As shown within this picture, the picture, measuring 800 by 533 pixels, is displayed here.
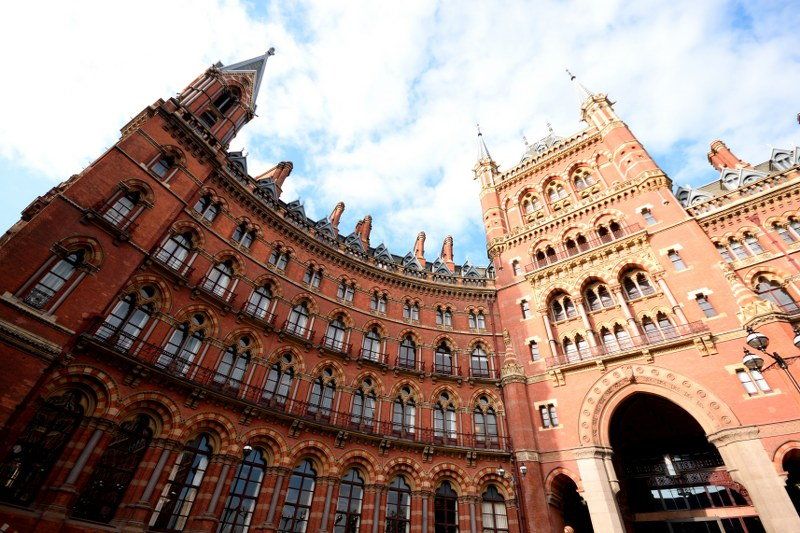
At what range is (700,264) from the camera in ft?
74.9

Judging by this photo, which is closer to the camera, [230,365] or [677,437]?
[230,365]

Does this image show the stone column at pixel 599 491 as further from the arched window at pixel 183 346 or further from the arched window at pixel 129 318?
the arched window at pixel 129 318

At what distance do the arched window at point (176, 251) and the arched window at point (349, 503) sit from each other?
46.4ft

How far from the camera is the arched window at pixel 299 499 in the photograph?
17641mm

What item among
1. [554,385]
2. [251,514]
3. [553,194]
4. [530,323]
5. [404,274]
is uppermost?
[553,194]

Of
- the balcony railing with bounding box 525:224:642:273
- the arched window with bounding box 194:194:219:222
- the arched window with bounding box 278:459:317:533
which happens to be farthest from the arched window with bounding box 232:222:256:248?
the balcony railing with bounding box 525:224:642:273

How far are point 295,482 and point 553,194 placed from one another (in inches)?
1176

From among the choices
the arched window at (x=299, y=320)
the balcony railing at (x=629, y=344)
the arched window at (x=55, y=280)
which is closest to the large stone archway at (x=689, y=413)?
the balcony railing at (x=629, y=344)

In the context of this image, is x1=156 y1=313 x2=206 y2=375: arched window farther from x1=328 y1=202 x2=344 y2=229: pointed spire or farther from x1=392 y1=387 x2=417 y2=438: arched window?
x1=328 y1=202 x2=344 y2=229: pointed spire

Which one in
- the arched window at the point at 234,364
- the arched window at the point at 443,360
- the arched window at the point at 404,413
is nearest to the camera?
the arched window at the point at 234,364

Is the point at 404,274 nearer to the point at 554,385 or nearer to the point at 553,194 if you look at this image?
the point at 554,385

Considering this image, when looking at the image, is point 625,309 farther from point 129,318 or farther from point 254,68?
point 254,68

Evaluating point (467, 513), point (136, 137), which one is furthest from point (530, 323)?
point (136, 137)

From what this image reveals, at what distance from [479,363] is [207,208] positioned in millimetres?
20797
